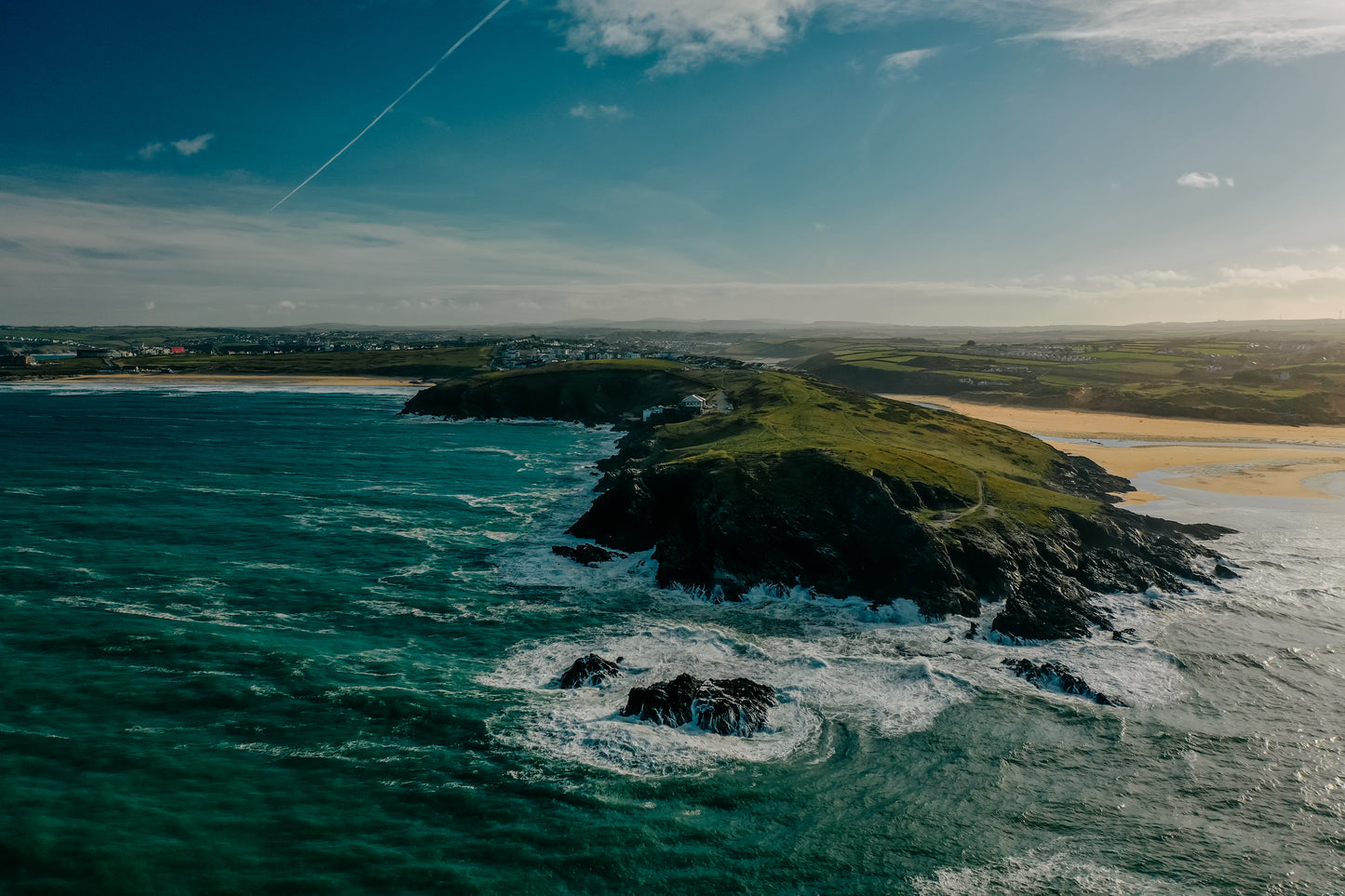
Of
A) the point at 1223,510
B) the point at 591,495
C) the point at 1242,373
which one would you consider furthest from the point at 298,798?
the point at 1242,373

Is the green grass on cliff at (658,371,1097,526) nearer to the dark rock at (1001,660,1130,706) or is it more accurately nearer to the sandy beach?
the sandy beach

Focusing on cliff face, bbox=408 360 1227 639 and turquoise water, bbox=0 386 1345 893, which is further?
cliff face, bbox=408 360 1227 639

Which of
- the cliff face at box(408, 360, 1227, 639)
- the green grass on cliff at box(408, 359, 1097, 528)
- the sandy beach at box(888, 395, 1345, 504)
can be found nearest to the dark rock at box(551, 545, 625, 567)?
the cliff face at box(408, 360, 1227, 639)

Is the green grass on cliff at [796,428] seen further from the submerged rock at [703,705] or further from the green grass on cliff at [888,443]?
the submerged rock at [703,705]

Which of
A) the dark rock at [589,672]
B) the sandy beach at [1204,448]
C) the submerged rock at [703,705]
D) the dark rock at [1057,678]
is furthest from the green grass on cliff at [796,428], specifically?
the submerged rock at [703,705]

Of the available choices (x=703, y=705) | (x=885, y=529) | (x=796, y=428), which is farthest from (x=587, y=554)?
(x=796, y=428)
